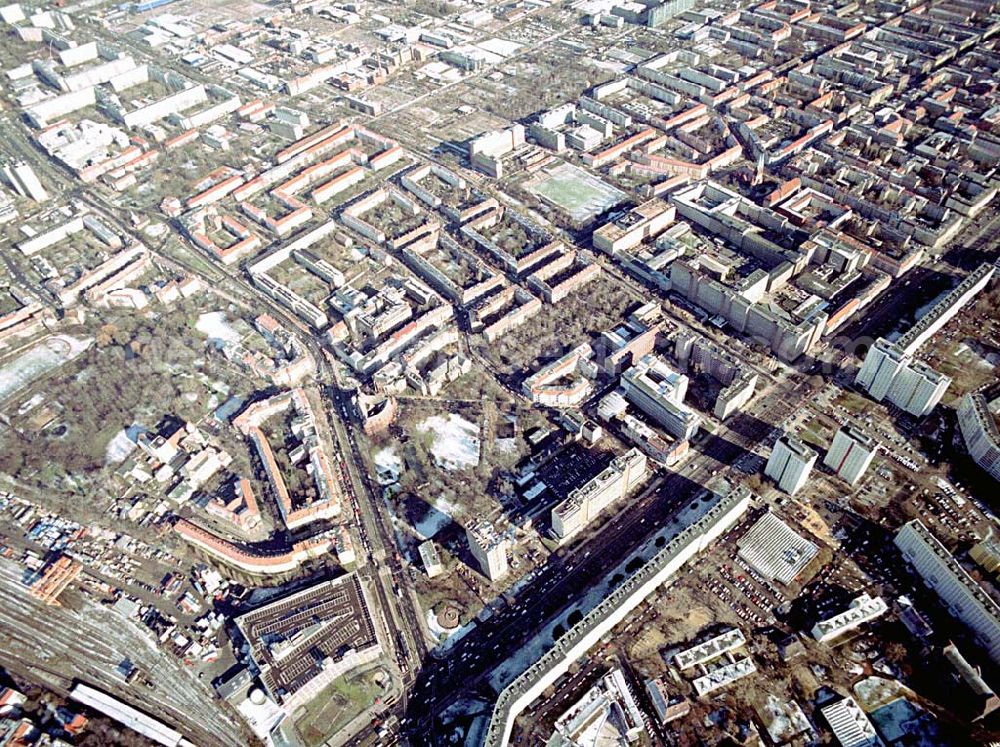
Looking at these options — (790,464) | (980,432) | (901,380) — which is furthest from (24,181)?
(980,432)

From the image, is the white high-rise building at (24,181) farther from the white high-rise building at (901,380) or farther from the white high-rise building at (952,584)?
the white high-rise building at (952,584)

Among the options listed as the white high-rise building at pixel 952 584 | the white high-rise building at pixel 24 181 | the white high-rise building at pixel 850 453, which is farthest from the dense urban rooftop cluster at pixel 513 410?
the white high-rise building at pixel 24 181

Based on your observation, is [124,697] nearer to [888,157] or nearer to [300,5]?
[888,157]

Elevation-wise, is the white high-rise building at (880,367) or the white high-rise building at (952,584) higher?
the white high-rise building at (880,367)

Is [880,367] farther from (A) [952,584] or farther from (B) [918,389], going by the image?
(A) [952,584]

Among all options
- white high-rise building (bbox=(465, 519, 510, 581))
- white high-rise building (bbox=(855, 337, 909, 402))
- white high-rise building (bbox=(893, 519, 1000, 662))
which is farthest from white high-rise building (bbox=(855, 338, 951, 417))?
white high-rise building (bbox=(465, 519, 510, 581))
